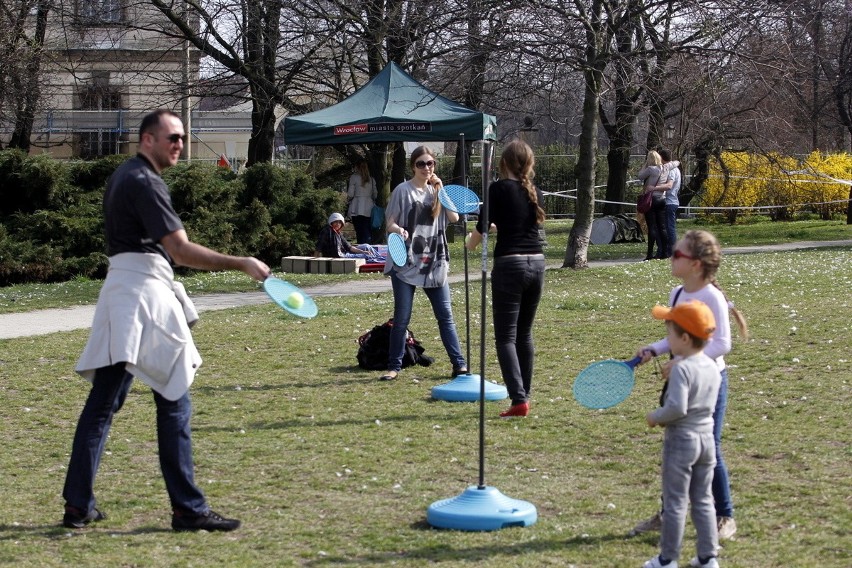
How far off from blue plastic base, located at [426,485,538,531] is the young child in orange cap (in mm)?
813

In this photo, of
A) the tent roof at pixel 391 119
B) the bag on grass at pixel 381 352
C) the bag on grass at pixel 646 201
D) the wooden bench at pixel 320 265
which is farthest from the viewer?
the wooden bench at pixel 320 265

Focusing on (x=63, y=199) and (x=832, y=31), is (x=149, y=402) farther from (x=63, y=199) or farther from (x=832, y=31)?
(x=832, y=31)

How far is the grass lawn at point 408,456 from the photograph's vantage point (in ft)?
16.0

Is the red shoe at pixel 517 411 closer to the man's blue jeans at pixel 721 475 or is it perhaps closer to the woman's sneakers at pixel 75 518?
the man's blue jeans at pixel 721 475

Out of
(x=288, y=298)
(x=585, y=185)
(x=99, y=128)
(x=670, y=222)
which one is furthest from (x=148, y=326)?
(x=99, y=128)

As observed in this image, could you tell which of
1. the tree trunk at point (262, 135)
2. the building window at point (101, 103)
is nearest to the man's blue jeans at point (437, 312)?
the tree trunk at point (262, 135)

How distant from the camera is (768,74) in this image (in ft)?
62.1

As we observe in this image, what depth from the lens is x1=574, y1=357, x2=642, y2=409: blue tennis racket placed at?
15.6 ft

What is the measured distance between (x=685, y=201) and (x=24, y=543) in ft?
98.1

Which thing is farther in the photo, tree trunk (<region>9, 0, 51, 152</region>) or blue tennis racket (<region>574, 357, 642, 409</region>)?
tree trunk (<region>9, 0, 51, 152</region>)

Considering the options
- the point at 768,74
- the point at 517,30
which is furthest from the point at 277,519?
the point at 768,74

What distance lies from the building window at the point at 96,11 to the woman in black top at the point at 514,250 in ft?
60.1

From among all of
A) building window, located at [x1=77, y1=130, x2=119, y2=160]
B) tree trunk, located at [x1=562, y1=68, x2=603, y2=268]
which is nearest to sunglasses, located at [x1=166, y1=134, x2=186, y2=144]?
tree trunk, located at [x1=562, y1=68, x2=603, y2=268]

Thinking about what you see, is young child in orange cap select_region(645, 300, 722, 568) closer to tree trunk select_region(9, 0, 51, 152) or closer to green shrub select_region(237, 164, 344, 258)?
green shrub select_region(237, 164, 344, 258)
